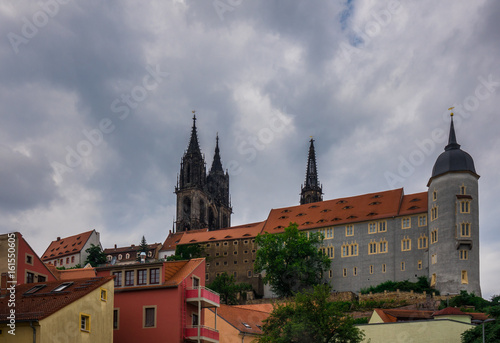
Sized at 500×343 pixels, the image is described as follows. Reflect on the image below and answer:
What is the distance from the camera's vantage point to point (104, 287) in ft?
134

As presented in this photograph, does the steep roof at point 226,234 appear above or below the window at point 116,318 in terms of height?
above

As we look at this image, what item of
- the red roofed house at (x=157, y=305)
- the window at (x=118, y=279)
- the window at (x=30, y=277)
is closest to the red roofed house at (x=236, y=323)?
the red roofed house at (x=157, y=305)

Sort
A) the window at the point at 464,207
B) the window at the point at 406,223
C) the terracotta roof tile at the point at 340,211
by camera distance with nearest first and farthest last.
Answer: the window at the point at 464,207 < the window at the point at 406,223 < the terracotta roof tile at the point at 340,211

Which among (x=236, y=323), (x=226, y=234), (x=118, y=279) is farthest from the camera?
(x=226, y=234)

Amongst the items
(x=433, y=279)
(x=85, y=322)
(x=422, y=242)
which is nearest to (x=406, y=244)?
(x=422, y=242)

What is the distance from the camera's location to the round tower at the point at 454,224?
318 ft

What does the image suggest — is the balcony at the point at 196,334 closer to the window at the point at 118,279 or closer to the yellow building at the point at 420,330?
the window at the point at 118,279

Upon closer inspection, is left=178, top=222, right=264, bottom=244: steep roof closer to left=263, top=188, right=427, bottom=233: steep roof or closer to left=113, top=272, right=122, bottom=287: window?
left=263, top=188, right=427, bottom=233: steep roof

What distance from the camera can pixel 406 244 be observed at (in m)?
106

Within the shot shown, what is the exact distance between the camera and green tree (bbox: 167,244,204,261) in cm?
12925

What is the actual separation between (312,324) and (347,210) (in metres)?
64.3

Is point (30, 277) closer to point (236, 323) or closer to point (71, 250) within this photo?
point (236, 323)

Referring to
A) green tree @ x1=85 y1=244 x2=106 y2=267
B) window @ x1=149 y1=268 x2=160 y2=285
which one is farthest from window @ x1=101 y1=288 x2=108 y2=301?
green tree @ x1=85 y1=244 x2=106 y2=267

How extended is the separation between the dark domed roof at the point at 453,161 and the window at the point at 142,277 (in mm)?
64897
